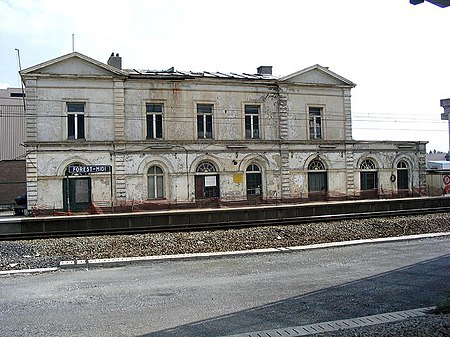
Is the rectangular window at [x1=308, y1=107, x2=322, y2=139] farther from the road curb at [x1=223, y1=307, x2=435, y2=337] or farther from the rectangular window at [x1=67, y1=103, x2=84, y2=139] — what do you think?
the road curb at [x1=223, y1=307, x2=435, y2=337]

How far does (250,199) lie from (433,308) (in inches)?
1027

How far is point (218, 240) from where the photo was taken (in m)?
15.4

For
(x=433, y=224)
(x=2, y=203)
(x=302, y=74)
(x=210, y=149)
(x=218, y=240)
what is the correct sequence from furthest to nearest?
1. (x=2, y=203)
2. (x=302, y=74)
3. (x=210, y=149)
4. (x=433, y=224)
5. (x=218, y=240)

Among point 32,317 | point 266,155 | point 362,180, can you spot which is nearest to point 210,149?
point 266,155

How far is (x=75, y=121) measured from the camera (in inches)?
1198

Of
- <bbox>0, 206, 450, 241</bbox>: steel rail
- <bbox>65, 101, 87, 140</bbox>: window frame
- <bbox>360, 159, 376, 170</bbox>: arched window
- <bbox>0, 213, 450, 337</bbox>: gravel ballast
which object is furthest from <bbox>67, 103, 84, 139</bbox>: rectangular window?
<bbox>360, 159, 376, 170</bbox>: arched window

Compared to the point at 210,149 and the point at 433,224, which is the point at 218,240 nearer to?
the point at 433,224

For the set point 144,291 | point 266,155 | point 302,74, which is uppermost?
point 302,74

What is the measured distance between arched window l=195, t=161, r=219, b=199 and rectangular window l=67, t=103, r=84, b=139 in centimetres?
785

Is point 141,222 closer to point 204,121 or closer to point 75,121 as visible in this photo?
point 75,121

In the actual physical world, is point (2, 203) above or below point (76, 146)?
Result: below

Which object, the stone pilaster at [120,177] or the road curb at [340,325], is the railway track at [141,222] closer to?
the stone pilaster at [120,177]

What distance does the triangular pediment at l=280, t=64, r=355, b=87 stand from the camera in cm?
3475

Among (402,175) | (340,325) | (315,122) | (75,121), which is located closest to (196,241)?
(340,325)
